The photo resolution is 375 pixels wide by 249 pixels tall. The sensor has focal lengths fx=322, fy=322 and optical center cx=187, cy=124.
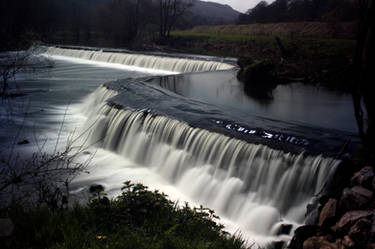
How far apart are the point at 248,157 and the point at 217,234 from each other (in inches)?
96.2

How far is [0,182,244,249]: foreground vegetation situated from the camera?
3.85 metres

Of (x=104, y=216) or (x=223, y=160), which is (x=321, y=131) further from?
(x=104, y=216)

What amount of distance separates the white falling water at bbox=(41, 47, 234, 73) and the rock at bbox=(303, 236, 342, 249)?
1620cm

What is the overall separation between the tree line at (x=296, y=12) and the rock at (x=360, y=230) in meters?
24.9

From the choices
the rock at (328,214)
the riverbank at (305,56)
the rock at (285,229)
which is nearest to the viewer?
the rock at (328,214)

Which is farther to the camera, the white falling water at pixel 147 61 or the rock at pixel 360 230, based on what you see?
the white falling water at pixel 147 61

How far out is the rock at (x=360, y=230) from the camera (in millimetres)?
3664

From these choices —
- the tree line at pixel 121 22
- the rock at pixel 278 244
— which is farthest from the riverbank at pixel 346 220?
the tree line at pixel 121 22

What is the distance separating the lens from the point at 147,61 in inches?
968

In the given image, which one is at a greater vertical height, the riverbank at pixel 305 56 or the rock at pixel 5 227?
the riverbank at pixel 305 56

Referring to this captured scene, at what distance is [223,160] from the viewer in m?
6.99

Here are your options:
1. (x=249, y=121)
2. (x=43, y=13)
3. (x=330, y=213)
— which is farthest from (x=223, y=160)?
(x=43, y=13)

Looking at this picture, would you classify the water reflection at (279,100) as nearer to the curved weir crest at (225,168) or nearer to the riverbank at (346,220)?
the curved weir crest at (225,168)

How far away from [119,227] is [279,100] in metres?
8.89
